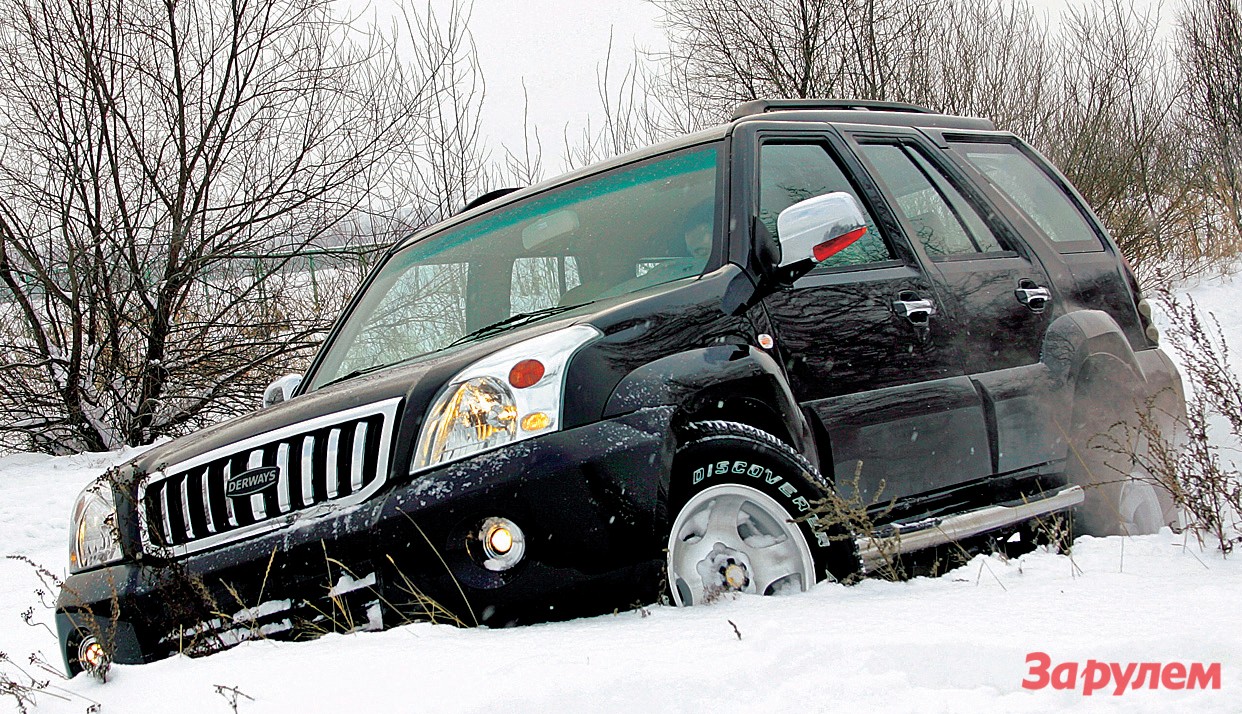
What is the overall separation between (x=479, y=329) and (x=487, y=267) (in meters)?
0.49

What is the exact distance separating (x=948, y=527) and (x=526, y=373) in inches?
63.8

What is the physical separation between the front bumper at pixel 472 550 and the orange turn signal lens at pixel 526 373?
16 cm

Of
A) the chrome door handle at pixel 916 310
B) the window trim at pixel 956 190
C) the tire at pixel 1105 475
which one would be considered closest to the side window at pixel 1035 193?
the window trim at pixel 956 190

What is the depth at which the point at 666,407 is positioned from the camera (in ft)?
9.50

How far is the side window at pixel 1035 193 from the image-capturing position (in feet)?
15.6

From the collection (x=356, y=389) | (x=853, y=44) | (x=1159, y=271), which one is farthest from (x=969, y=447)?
(x=853, y=44)

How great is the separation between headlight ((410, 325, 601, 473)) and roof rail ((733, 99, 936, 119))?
1.65 meters

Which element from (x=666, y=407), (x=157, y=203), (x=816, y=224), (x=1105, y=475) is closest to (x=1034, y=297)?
(x=1105, y=475)

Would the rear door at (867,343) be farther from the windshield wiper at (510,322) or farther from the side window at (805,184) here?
the windshield wiper at (510,322)

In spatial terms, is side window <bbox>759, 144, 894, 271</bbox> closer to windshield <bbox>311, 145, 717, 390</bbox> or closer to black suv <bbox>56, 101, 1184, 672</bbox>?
black suv <bbox>56, 101, 1184, 672</bbox>

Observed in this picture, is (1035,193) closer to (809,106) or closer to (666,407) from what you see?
(809,106)

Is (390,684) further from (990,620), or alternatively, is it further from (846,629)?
(990,620)

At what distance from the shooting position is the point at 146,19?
10.9 meters

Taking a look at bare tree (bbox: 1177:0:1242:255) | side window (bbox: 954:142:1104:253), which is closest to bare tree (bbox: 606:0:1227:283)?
bare tree (bbox: 1177:0:1242:255)
